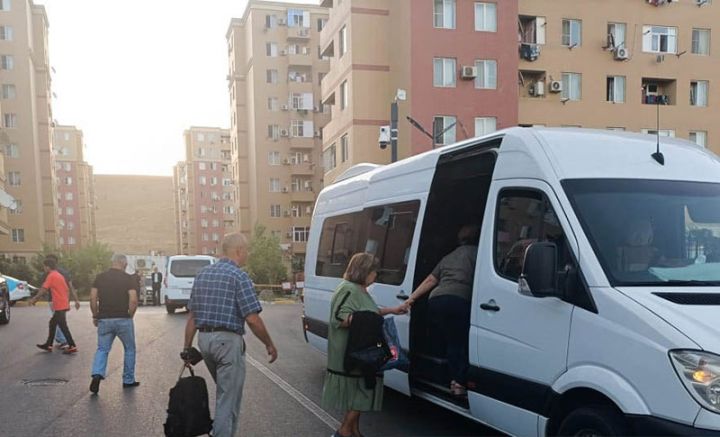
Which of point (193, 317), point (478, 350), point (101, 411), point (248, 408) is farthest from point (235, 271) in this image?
point (101, 411)

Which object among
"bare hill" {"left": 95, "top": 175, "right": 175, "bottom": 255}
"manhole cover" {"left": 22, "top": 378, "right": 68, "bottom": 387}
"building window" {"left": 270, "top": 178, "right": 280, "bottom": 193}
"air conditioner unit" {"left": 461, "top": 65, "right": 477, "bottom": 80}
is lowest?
"bare hill" {"left": 95, "top": 175, "right": 175, "bottom": 255}

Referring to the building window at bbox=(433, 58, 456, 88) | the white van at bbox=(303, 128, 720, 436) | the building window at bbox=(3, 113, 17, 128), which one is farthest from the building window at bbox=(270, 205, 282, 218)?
the white van at bbox=(303, 128, 720, 436)

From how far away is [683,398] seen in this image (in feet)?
9.77

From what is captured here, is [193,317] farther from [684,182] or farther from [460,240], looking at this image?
[684,182]

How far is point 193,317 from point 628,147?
367 centimetres

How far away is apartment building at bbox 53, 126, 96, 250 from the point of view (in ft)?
322

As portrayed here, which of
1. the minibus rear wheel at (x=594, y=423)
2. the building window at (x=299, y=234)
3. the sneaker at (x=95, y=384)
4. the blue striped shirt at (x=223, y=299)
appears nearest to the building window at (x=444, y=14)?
the sneaker at (x=95, y=384)

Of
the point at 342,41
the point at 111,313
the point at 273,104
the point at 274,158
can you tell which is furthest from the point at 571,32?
the point at 274,158

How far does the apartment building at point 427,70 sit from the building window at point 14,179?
40570mm

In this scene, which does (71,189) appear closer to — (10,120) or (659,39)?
(10,120)

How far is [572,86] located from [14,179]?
171 feet

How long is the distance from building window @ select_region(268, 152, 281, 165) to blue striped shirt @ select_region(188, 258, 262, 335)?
53.4m

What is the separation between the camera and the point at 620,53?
1243 inches

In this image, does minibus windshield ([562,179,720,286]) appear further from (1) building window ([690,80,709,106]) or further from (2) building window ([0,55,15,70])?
(2) building window ([0,55,15,70])
